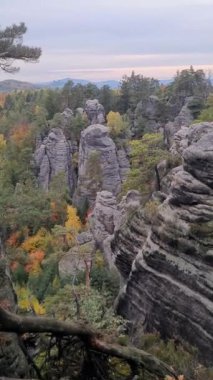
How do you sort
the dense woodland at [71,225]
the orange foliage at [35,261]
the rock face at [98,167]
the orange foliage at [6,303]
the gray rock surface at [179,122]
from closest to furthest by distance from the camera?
1. the dense woodland at [71,225]
2. the orange foliage at [6,303]
3. the orange foliage at [35,261]
4. the rock face at [98,167]
5. the gray rock surface at [179,122]

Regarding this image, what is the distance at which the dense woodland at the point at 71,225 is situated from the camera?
18.1 ft

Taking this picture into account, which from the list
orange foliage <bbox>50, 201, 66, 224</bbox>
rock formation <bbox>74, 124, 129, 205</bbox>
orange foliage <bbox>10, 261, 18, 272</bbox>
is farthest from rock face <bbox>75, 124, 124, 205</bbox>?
orange foliage <bbox>10, 261, 18, 272</bbox>

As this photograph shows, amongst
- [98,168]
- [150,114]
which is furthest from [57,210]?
[150,114]

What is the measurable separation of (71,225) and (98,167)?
26.2 feet

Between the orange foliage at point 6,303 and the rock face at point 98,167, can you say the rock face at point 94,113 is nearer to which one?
the rock face at point 98,167

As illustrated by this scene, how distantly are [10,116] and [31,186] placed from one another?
82.0ft

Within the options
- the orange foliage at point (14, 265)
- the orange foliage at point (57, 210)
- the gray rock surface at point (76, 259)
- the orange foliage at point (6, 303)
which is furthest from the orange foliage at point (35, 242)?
the orange foliage at point (6, 303)

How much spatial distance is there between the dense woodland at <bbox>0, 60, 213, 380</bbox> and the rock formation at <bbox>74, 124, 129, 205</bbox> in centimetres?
183

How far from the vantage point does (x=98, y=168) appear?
46375 millimetres

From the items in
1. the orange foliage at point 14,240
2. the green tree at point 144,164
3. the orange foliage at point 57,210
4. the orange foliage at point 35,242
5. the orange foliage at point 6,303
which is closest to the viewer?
the orange foliage at point 6,303

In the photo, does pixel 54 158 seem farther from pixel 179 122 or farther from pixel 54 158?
pixel 179 122

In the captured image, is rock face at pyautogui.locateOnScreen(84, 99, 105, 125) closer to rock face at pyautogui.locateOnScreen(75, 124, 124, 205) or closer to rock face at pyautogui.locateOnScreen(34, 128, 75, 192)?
rock face at pyautogui.locateOnScreen(34, 128, 75, 192)

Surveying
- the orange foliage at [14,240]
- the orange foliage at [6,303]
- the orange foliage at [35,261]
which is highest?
the orange foliage at [6,303]

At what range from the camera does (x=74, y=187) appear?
52.2 metres
